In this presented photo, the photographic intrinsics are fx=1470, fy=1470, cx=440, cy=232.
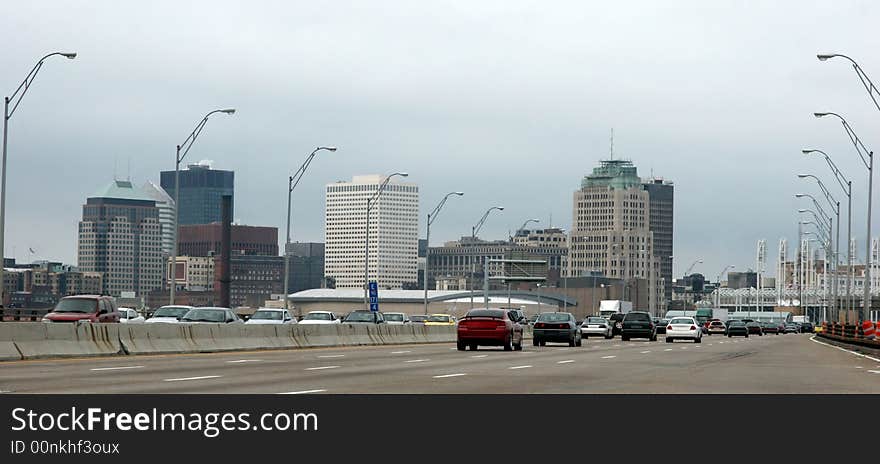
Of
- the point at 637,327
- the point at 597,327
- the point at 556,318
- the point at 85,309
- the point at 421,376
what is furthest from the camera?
the point at 597,327

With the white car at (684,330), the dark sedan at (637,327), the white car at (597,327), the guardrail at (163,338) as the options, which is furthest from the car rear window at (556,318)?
the white car at (597,327)

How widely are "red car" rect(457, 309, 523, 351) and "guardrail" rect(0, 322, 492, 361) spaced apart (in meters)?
5.76

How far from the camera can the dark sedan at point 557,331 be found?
188 feet

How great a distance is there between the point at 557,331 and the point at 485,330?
9838 mm

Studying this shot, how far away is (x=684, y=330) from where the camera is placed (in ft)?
241

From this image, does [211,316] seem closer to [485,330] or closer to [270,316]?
[270,316]

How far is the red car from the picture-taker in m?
48.2

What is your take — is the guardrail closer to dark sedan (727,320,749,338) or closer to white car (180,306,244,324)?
white car (180,306,244,324)

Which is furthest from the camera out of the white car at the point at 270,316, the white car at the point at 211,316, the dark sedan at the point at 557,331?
the dark sedan at the point at 557,331

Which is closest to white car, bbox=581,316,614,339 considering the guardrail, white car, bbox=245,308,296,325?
the guardrail

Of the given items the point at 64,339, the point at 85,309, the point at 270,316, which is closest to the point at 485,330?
the point at 270,316

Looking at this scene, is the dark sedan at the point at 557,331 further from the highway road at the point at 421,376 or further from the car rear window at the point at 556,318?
the highway road at the point at 421,376
